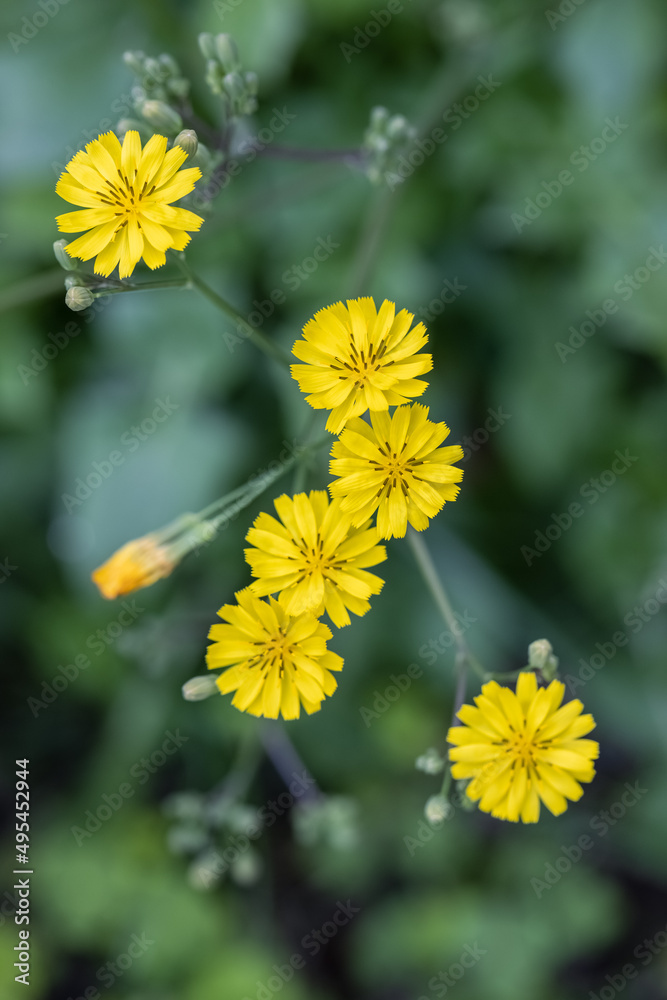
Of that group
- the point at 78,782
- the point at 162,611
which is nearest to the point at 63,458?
the point at 162,611

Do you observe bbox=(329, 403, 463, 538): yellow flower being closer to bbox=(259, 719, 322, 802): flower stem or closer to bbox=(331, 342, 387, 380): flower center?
bbox=(331, 342, 387, 380): flower center

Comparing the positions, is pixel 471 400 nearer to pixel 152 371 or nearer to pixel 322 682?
pixel 152 371

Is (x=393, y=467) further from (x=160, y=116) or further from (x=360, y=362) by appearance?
(x=160, y=116)

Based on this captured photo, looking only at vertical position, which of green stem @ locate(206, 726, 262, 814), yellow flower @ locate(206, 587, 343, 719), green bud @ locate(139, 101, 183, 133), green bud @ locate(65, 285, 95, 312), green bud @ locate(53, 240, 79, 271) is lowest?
green stem @ locate(206, 726, 262, 814)

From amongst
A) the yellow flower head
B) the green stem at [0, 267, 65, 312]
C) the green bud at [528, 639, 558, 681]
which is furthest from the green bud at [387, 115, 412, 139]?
the green bud at [528, 639, 558, 681]

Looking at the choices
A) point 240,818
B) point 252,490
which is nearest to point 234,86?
point 252,490

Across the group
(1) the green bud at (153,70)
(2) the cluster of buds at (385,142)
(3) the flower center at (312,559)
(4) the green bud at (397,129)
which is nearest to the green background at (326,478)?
(2) the cluster of buds at (385,142)

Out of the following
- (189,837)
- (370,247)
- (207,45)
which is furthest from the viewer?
(189,837)
